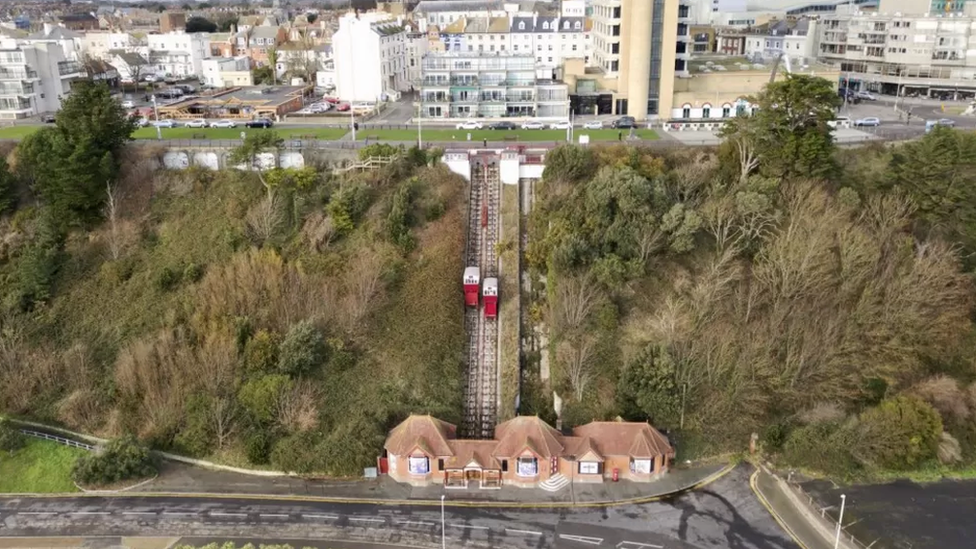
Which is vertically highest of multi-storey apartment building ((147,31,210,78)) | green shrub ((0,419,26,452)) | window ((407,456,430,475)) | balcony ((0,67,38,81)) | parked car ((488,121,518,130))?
multi-storey apartment building ((147,31,210,78))

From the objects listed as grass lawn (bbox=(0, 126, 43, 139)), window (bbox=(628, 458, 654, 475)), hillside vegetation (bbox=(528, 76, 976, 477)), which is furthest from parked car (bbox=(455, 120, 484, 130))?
window (bbox=(628, 458, 654, 475))

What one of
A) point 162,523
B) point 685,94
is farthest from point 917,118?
point 162,523

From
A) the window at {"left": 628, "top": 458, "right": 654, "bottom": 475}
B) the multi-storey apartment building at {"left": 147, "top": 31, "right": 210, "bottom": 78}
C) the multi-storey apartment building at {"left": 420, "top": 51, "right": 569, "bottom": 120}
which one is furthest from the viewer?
the multi-storey apartment building at {"left": 147, "top": 31, "right": 210, "bottom": 78}

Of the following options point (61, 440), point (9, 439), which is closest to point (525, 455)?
point (61, 440)

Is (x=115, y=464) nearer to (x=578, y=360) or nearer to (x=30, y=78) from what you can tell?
(x=578, y=360)

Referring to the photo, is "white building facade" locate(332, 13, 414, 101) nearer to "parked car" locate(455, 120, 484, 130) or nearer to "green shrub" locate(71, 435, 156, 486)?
"parked car" locate(455, 120, 484, 130)

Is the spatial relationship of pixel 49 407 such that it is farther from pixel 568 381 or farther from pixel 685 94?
pixel 685 94

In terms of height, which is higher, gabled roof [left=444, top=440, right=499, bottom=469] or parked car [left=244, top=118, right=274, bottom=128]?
parked car [left=244, top=118, right=274, bottom=128]

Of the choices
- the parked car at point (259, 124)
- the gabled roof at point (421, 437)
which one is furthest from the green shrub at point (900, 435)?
the parked car at point (259, 124)
